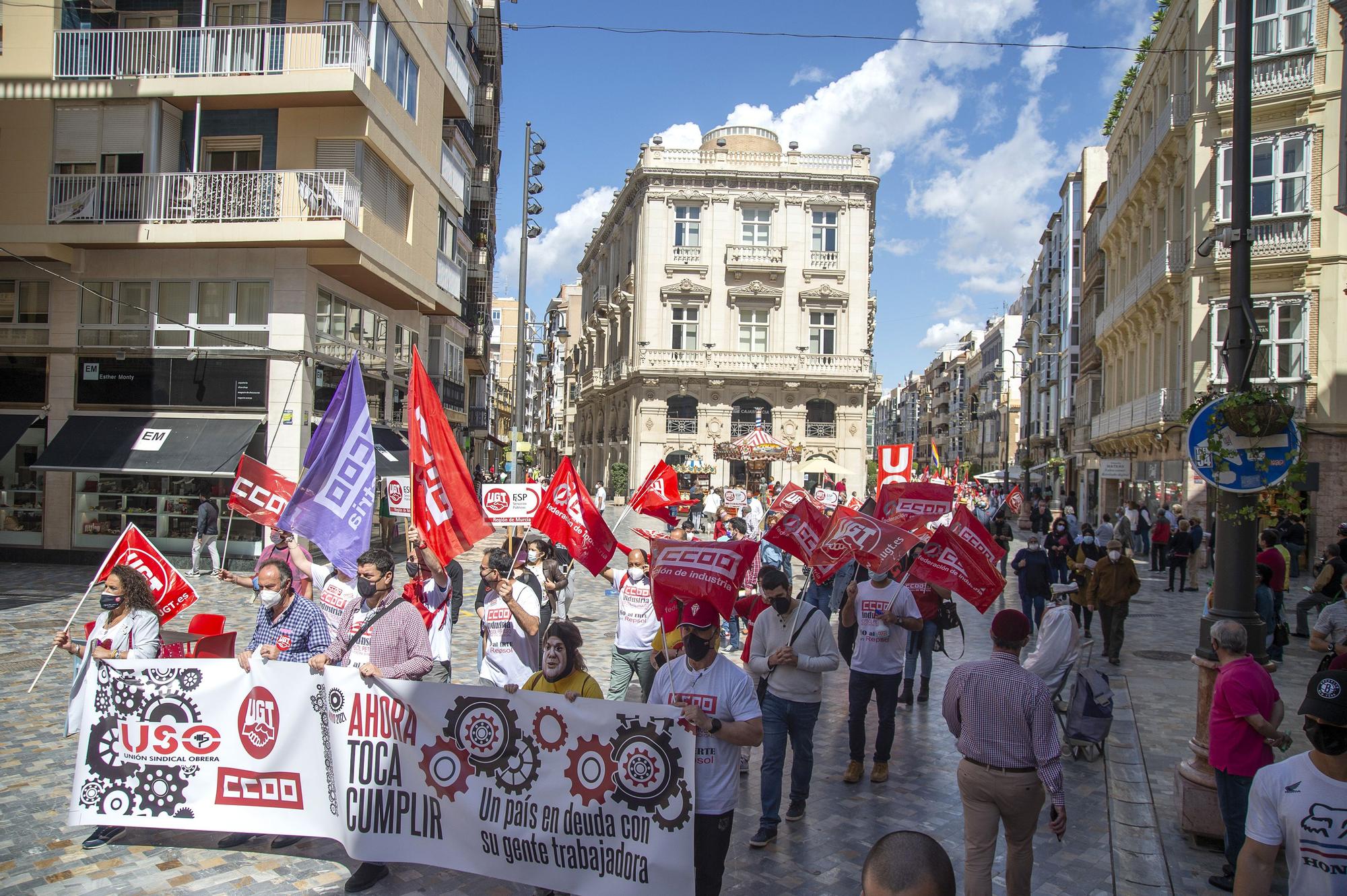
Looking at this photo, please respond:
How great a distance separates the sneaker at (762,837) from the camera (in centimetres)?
605

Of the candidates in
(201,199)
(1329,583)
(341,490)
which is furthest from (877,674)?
(201,199)

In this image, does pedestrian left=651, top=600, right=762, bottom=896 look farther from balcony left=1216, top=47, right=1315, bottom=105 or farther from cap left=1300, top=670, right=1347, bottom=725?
balcony left=1216, top=47, right=1315, bottom=105

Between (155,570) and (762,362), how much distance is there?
44134 mm

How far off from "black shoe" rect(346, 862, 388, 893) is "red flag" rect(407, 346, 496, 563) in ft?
8.64

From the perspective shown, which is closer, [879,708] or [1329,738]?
[1329,738]

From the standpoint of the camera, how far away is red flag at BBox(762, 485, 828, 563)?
9969 millimetres

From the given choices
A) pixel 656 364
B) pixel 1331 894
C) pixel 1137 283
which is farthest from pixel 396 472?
pixel 656 364

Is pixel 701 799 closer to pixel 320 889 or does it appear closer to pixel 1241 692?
pixel 320 889

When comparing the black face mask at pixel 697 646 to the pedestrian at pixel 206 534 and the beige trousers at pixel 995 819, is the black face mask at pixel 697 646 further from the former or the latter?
the pedestrian at pixel 206 534

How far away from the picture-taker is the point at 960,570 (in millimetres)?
8453

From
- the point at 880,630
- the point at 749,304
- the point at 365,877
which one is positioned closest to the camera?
the point at 365,877

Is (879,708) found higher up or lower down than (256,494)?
lower down

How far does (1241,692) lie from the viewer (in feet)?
17.0

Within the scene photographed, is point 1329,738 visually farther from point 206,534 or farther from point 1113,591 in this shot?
point 206,534
